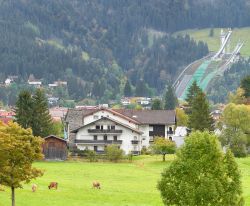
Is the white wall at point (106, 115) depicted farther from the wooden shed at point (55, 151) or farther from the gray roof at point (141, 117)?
the wooden shed at point (55, 151)

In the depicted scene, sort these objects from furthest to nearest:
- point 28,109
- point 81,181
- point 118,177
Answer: point 28,109 < point 118,177 < point 81,181

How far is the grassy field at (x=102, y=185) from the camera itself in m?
50.3

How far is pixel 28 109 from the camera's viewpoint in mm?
93625

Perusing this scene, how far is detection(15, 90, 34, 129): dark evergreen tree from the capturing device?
92.8m

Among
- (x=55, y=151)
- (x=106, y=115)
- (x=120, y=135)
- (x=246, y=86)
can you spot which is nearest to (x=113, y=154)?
(x=55, y=151)

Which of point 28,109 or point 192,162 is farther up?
point 28,109

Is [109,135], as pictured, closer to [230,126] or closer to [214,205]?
[230,126]

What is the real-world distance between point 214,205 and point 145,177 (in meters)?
33.0

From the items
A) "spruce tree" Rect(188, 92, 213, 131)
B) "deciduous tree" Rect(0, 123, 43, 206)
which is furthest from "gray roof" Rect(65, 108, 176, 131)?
"deciduous tree" Rect(0, 123, 43, 206)

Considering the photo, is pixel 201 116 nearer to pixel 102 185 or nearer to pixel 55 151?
pixel 55 151

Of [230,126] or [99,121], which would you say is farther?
[99,121]

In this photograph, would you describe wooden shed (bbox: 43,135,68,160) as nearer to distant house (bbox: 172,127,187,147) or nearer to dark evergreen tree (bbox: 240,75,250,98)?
distant house (bbox: 172,127,187,147)

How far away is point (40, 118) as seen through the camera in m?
94.0

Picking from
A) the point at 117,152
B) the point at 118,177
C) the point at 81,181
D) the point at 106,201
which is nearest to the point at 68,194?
the point at 106,201
